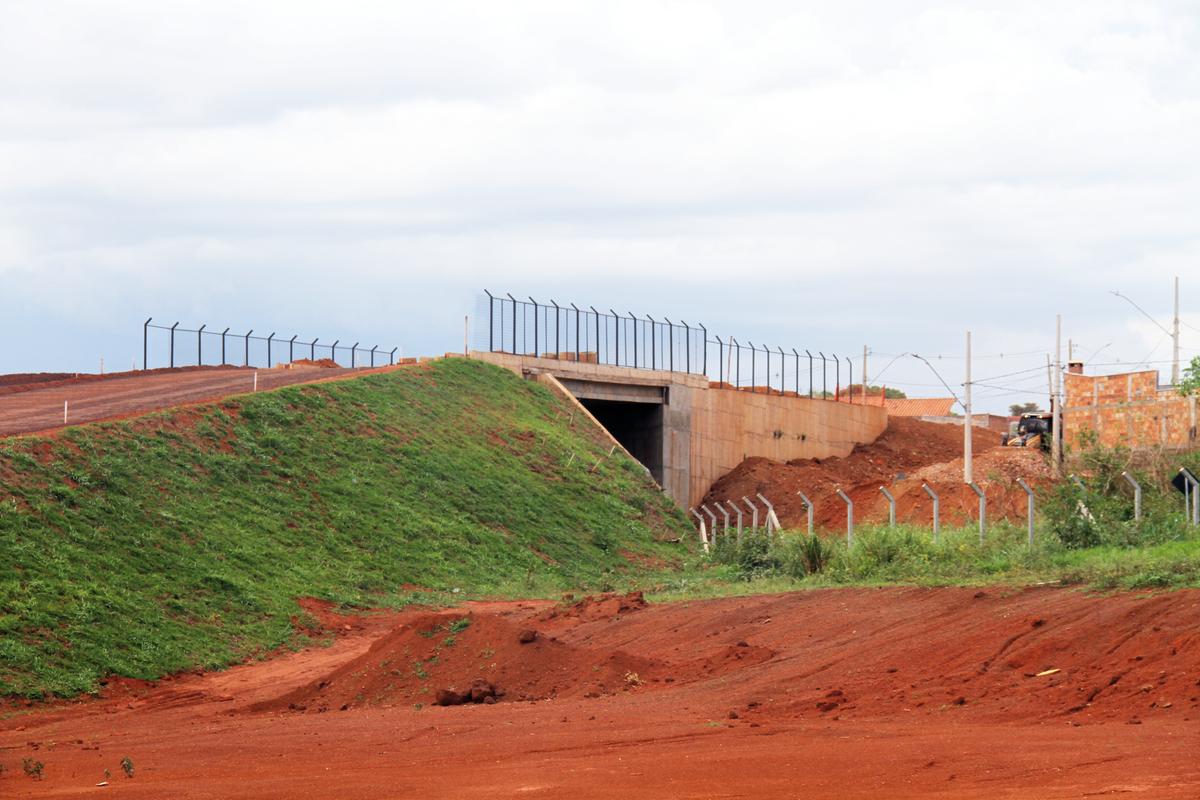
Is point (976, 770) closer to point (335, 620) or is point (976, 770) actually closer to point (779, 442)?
point (335, 620)

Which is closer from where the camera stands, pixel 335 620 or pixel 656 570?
pixel 335 620

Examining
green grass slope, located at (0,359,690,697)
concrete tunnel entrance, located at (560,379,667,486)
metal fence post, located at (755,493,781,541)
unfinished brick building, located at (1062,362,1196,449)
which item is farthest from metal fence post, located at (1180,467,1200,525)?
concrete tunnel entrance, located at (560,379,667,486)

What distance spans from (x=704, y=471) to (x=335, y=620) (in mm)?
27359

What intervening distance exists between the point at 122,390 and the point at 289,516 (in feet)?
45.0

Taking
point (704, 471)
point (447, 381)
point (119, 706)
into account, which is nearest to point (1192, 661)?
point (119, 706)

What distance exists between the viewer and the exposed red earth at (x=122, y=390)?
35.2 m

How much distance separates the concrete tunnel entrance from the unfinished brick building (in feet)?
48.7

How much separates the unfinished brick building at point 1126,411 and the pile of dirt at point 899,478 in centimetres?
206

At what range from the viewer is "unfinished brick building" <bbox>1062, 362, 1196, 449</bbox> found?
43250 millimetres

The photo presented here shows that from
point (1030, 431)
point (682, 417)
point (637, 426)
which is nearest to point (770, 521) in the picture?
point (682, 417)

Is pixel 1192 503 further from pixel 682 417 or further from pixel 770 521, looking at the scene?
pixel 682 417

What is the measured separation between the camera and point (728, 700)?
15.4m

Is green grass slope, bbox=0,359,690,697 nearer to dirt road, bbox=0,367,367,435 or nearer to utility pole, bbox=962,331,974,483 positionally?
dirt road, bbox=0,367,367,435

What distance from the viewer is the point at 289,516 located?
32469 millimetres
